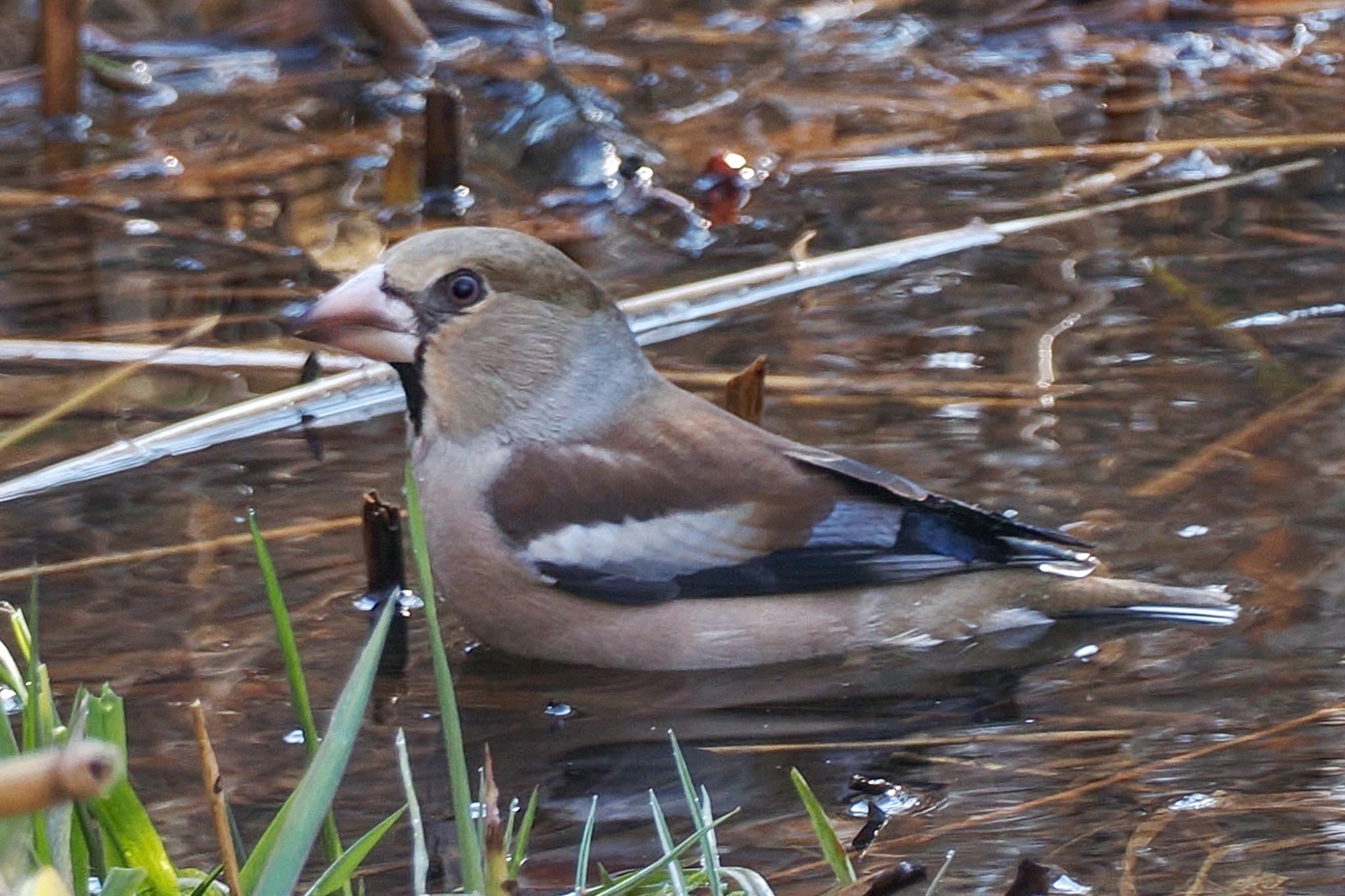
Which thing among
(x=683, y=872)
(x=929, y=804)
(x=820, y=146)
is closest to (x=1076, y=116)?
(x=820, y=146)

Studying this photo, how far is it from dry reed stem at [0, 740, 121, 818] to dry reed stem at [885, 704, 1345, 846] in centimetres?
245

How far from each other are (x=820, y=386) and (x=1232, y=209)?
208cm

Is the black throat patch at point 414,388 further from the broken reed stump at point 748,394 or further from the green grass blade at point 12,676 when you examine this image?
the green grass blade at point 12,676

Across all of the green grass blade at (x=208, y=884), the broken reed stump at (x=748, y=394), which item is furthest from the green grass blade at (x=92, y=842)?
the broken reed stump at (x=748, y=394)

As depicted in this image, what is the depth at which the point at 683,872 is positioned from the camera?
2.70m

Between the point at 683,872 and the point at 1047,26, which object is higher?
the point at 683,872

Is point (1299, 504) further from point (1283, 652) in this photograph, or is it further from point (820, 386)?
point (820, 386)

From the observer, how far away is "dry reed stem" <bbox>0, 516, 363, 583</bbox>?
457cm

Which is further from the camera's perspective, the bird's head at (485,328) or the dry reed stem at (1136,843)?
the bird's head at (485,328)

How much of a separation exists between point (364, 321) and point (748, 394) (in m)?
1.08

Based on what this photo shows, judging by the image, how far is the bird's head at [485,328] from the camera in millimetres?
4270

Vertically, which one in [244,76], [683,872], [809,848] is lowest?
[244,76]

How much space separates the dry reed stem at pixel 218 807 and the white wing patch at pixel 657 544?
5.71ft

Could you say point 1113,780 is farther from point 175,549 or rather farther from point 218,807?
point 175,549
